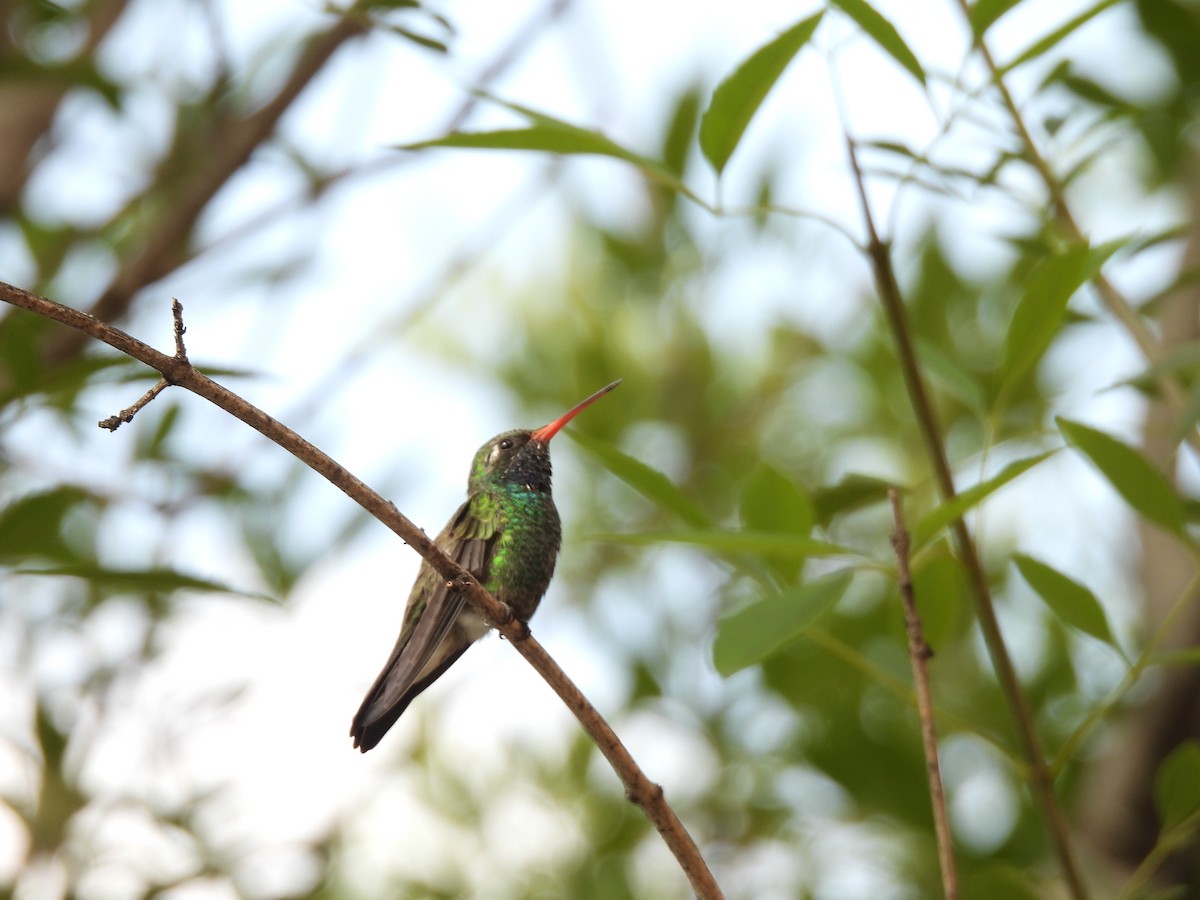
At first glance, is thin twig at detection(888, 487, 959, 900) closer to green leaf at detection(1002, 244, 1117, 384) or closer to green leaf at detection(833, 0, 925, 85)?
green leaf at detection(1002, 244, 1117, 384)

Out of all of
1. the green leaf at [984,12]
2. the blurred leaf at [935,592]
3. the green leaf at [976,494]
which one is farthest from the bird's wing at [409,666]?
the green leaf at [984,12]

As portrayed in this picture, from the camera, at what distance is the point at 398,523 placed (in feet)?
3.99

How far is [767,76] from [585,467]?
2.20 metres

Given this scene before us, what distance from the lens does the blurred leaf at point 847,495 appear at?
1744 mm

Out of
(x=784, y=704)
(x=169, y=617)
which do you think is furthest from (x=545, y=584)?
(x=169, y=617)

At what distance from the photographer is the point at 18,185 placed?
280 centimetres

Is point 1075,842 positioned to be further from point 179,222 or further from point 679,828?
point 179,222

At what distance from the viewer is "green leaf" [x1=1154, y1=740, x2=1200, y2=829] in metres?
1.67

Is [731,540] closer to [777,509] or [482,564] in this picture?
[777,509]

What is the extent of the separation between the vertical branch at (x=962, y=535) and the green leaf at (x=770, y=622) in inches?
6.0

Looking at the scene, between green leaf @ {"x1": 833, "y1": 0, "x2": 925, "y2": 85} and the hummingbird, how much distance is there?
0.81 m

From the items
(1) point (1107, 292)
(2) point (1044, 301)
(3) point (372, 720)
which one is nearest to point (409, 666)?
(3) point (372, 720)

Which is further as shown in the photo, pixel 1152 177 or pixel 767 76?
pixel 1152 177

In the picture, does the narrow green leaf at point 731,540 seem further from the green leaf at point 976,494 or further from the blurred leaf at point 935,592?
the blurred leaf at point 935,592
